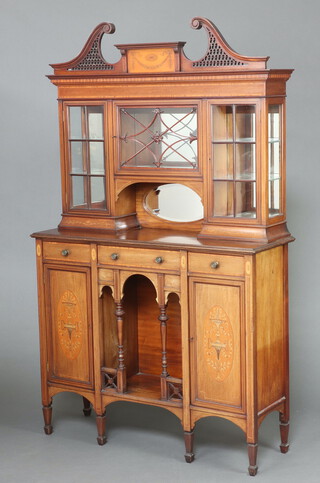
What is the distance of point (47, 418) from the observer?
6086mm

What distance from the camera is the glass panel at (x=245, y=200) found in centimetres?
548

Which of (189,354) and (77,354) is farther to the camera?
(77,354)

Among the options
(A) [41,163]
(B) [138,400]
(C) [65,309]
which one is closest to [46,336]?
(C) [65,309]

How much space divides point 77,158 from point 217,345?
58.6 inches

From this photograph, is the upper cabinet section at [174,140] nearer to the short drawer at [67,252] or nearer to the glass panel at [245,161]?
the glass panel at [245,161]

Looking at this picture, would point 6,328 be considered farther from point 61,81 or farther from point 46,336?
point 61,81

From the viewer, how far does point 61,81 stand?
595cm

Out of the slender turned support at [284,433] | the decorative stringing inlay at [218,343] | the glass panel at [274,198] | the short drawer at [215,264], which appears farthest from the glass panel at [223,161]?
the slender turned support at [284,433]

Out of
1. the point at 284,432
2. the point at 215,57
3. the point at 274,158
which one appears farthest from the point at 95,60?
the point at 284,432

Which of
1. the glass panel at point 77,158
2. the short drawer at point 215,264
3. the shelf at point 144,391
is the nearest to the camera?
the short drawer at point 215,264

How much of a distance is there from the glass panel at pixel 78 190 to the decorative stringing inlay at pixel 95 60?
0.68 metres

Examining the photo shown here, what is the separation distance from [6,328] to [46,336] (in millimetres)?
1610

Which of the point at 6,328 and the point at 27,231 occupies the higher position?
the point at 27,231

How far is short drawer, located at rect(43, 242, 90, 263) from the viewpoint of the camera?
585 cm
